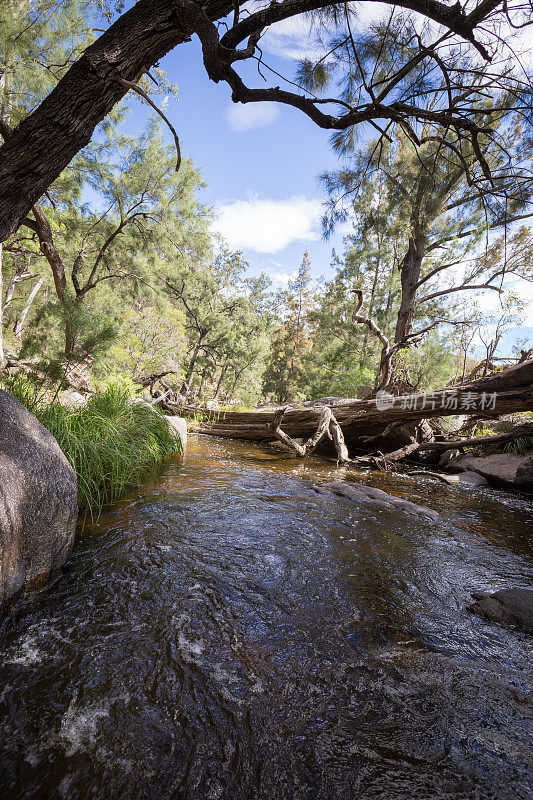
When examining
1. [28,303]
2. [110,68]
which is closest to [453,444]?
[110,68]

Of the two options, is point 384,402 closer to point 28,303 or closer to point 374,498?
point 374,498

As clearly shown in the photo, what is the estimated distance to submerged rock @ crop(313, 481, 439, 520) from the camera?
144 inches

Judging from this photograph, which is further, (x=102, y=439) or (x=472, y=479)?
(x=472, y=479)

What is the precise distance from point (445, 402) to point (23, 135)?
19.4ft

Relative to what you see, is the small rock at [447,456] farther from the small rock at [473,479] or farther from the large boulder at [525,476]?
the large boulder at [525,476]

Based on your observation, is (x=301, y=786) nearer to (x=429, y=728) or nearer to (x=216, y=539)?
(x=429, y=728)

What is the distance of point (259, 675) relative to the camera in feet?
4.43

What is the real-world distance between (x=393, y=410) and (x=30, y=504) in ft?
18.6

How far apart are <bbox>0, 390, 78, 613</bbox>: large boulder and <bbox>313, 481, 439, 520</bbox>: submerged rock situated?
9.57 feet

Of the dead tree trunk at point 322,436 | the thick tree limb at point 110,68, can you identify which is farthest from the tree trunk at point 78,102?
the dead tree trunk at point 322,436

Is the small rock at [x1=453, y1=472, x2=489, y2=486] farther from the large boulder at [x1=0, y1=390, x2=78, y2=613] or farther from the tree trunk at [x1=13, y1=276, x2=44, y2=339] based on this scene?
the tree trunk at [x1=13, y1=276, x2=44, y2=339]

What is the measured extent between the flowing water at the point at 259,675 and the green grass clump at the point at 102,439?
2.39 ft

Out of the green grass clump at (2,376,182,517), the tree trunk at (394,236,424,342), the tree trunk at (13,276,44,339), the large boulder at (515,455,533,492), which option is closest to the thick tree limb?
the green grass clump at (2,376,182,517)

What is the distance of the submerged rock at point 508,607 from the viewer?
5.87 ft
